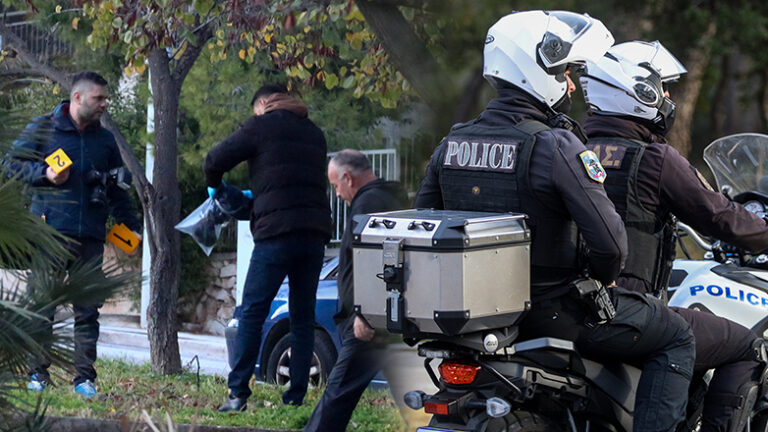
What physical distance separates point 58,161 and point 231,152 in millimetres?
821

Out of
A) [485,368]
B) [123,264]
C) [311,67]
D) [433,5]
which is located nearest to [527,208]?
[485,368]

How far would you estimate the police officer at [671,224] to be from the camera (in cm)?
333

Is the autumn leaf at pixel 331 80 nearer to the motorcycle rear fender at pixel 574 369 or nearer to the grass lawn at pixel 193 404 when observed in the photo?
the grass lawn at pixel 193 404

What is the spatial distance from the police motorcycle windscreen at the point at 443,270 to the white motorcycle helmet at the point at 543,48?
433mm

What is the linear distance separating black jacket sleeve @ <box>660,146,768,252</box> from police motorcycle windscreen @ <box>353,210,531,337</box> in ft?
2.17

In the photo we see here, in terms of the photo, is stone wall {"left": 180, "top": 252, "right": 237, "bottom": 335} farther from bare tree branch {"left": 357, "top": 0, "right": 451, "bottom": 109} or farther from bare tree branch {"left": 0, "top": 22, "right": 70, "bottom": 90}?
bare tree branch {"left": 357, "top": 0, "right": 451, "bottom": 109}

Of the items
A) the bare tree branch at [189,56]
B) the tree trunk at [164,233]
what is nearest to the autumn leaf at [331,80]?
the bare tree branch at [189,56]

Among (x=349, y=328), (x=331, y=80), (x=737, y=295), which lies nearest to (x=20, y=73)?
(x=331, y=80)

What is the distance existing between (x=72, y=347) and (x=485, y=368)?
3.44 feet

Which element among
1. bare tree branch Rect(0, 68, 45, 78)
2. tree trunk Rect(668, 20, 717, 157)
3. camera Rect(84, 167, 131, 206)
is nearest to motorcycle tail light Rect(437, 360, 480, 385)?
camera Rect(84, 167, 131, 206)

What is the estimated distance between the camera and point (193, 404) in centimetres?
602

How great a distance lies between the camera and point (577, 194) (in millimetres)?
2898

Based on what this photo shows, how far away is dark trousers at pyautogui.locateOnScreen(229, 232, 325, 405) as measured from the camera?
5.48 meters

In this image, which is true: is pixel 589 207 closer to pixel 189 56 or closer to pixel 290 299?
pixel 290 299
